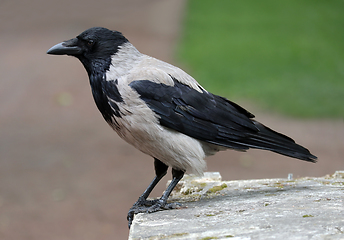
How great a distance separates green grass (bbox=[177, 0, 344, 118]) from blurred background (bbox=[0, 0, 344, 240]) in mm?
47

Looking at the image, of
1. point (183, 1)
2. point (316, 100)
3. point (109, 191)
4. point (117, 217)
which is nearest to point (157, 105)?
point (117, 217)

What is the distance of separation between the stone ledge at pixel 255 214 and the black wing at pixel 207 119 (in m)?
0.44

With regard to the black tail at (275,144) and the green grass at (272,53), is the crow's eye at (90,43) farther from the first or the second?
the green grass at (272,53)

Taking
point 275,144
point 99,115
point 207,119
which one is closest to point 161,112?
point 207,119

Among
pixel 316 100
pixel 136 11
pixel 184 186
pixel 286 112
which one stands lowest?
pixel 184 186

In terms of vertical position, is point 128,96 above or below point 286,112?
below

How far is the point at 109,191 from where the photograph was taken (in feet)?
25.7

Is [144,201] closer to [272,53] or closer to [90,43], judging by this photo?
[90,43]

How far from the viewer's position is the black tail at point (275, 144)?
12.6 feet

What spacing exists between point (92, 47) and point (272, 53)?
1346 centimetres

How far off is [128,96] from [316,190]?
188cm

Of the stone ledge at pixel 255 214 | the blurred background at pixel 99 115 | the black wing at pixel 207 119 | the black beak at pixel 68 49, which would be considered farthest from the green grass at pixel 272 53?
the black beak at pixel 68 49

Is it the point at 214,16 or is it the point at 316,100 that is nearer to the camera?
the point at 316,100

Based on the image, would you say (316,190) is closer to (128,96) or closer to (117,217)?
(128,96)
